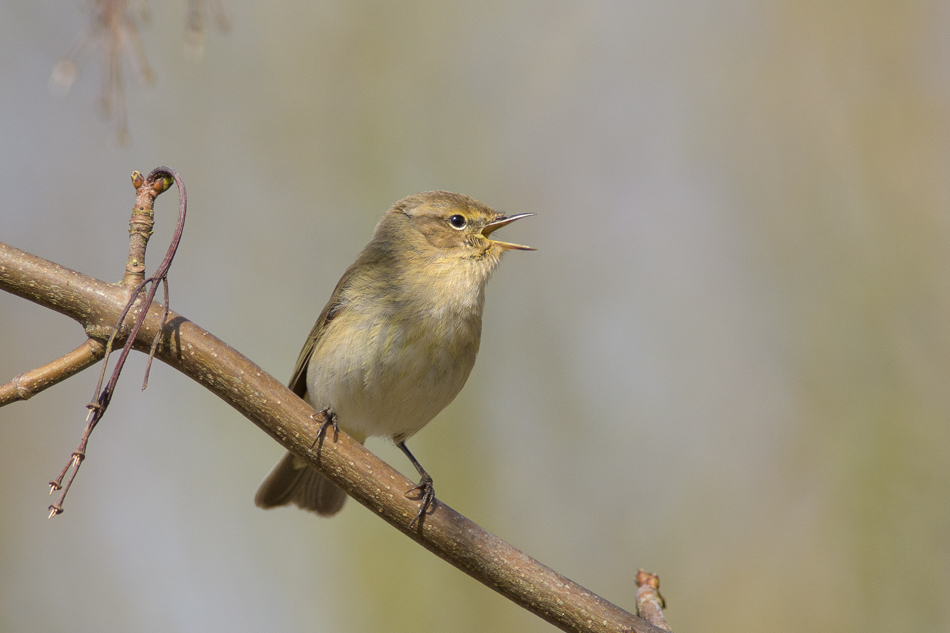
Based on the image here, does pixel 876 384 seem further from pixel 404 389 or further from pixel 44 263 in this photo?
pixel 44 263

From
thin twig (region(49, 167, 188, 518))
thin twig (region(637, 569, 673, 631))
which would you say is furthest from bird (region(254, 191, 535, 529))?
thin twig (region(49, 167, 188, 518))

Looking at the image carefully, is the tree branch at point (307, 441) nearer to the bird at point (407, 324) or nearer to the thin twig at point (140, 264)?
the thin twig at point (140, 264)

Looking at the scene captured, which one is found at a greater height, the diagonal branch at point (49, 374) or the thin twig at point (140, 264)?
the thin twig at point (140, 264)

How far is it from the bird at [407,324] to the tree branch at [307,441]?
633 millimetres

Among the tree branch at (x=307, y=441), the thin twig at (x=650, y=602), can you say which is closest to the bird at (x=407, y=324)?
the tree branch at (x=307, y=441)

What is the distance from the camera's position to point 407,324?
3762mm

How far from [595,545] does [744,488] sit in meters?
1.26

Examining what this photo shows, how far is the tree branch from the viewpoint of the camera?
233 centimetres

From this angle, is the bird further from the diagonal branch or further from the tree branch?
the diagonal branch

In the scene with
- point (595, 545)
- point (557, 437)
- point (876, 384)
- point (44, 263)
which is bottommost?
point (595, 545)

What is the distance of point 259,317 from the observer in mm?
7250

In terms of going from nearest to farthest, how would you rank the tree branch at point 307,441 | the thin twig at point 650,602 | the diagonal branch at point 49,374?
1. the diagonal branch at point 49,374
2. the tree branch at point 307,441
3. the thin twig at point 650,602

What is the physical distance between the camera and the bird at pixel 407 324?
376 centimetres

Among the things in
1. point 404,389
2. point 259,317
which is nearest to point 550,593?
point 404,389
